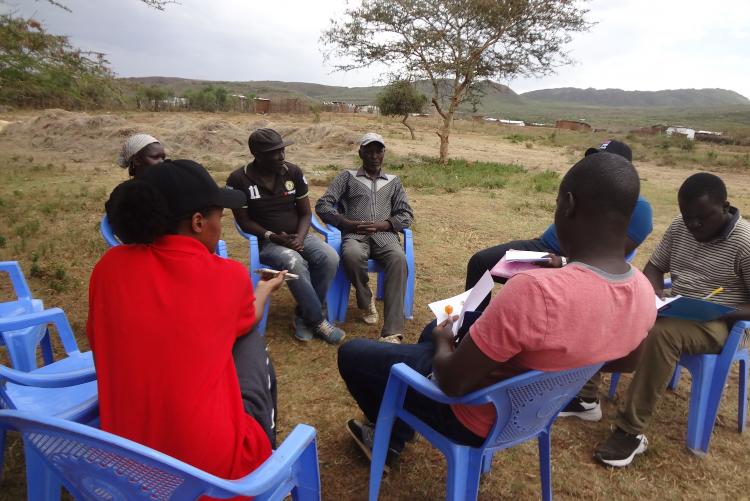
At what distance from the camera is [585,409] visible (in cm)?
288

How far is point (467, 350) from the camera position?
4.88 feet

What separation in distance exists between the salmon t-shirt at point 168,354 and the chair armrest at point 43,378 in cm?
37

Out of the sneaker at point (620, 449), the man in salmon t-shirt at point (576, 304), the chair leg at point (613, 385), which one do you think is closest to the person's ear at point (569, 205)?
the man in salmon t-shirt at point (576, 304)

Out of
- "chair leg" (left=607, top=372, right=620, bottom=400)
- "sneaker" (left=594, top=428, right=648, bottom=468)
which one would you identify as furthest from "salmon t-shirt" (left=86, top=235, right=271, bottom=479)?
"chair leg" (left=607, top=372, right=620, bottom=400)

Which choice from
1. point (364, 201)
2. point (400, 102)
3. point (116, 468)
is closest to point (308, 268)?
point (364, 201)

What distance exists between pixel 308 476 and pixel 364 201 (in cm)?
281

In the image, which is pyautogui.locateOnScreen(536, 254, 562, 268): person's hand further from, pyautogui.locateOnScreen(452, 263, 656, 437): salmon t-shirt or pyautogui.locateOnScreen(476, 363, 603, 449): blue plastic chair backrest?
pyautogui.locateOnScreen(452, 263, 656, 437): salmon t-shirt

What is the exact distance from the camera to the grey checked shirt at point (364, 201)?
4035mm

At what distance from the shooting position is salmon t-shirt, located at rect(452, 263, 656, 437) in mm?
1343

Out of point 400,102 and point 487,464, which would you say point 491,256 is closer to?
point 487,464

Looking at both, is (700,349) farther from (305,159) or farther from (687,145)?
(687,145)

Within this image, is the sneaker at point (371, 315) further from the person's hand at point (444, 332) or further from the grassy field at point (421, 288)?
the person's hand at point (444, 332)

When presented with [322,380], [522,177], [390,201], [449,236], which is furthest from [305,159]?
[322,380]

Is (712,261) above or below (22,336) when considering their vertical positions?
above
